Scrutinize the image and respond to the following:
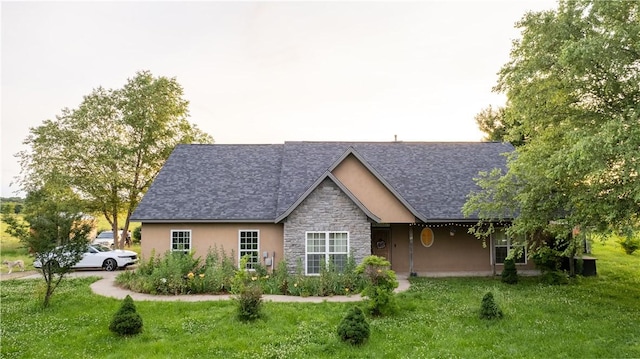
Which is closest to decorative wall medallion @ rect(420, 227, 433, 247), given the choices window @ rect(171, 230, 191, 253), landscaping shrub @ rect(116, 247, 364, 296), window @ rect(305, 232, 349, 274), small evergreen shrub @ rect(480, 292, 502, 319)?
window @ rect(305, 232, 349, 274)

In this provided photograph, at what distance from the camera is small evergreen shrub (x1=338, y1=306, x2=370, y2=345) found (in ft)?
34.0

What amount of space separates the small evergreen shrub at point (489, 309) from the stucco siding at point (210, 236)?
32.5ft

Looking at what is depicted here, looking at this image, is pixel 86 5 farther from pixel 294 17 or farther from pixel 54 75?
pixel 294 17

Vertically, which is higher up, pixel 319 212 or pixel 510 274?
pixel 319 212

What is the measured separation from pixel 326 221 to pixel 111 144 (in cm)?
1866

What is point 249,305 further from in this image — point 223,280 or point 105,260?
point 105,260

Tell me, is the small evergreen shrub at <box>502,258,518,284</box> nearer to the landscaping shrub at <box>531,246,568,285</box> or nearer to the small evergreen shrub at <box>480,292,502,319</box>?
the landscaping shrub at <box>531,246,568,285</box>

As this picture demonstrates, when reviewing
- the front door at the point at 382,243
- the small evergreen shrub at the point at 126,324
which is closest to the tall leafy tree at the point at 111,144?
the front door at the point at 382,243

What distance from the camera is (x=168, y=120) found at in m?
31.5

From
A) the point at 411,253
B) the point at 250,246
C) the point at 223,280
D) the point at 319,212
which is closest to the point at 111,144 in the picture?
the point at 250,246

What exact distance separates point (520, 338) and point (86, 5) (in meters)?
18.7

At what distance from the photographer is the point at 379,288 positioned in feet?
41.9

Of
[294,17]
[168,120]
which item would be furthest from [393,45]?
[168,120]

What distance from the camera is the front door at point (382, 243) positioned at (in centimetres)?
2100
